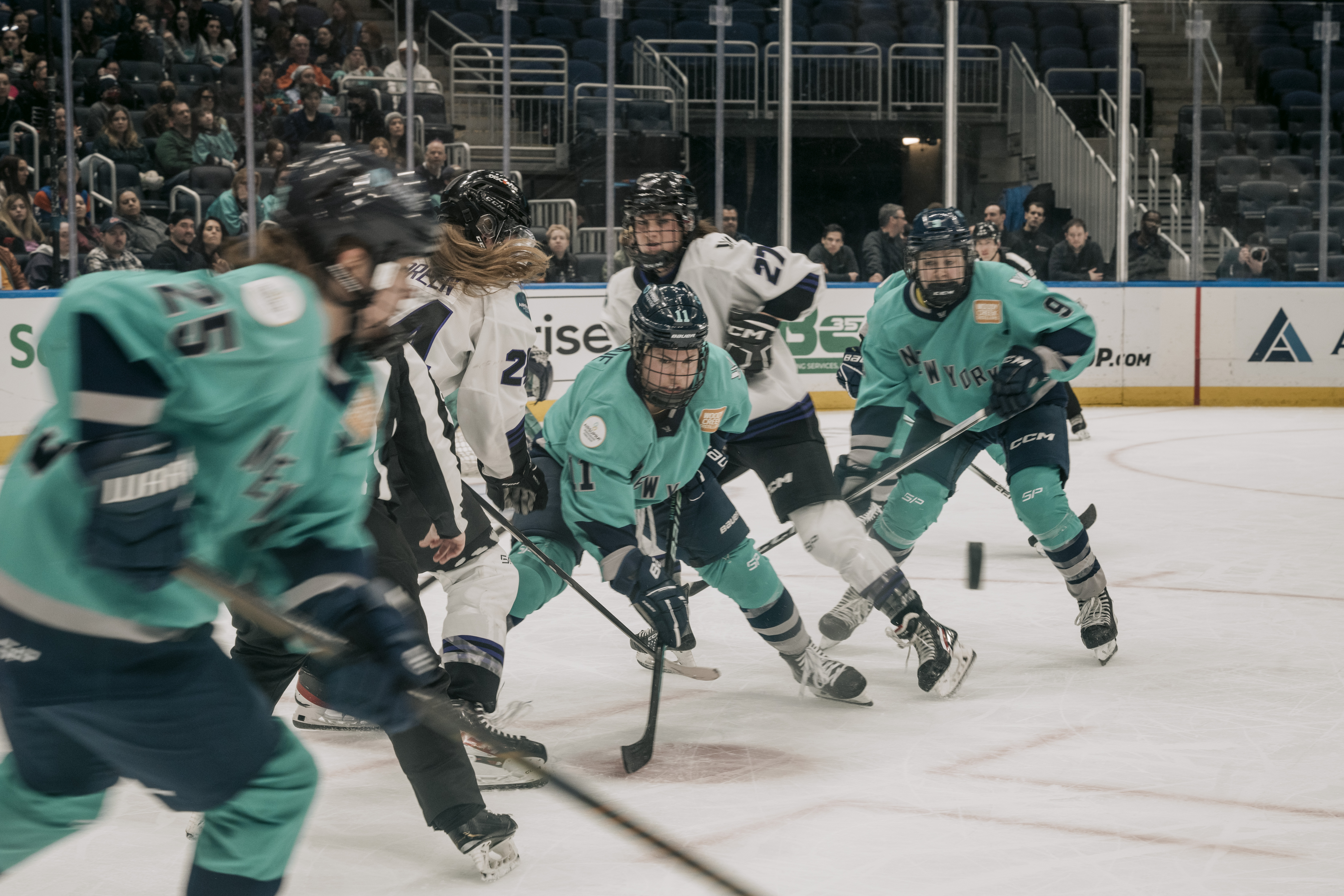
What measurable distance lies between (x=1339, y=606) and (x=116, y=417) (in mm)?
3509

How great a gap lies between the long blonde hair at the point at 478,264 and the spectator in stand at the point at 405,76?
5.45m

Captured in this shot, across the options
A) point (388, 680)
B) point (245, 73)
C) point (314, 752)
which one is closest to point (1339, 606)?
point (314, 752)

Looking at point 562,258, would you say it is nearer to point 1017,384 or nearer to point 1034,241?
point 1034,241

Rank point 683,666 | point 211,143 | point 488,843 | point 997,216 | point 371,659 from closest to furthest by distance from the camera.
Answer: point 371,659 < point 488,843 < point 683,666 < point 211,143 < point 997,216

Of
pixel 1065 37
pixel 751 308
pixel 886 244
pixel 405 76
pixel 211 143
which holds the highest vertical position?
pixel 1065 37

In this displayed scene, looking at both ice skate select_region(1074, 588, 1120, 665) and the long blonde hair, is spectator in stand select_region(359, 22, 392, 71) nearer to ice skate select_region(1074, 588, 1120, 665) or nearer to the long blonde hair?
the long blonde hair

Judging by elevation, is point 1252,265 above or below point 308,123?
below

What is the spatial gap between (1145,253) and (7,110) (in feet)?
22.2

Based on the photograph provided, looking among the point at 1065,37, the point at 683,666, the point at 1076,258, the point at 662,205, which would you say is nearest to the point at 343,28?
the point at 1065,37

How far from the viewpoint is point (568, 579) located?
2715 mm

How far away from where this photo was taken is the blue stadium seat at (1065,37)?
28.9 ft

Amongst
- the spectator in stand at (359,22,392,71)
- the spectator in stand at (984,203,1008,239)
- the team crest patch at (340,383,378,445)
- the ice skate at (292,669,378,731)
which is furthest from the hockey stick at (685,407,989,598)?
the spectator in stand at (359,22,392,71)

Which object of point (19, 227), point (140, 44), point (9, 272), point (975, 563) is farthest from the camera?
point (140, 44)

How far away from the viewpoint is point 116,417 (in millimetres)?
1104
